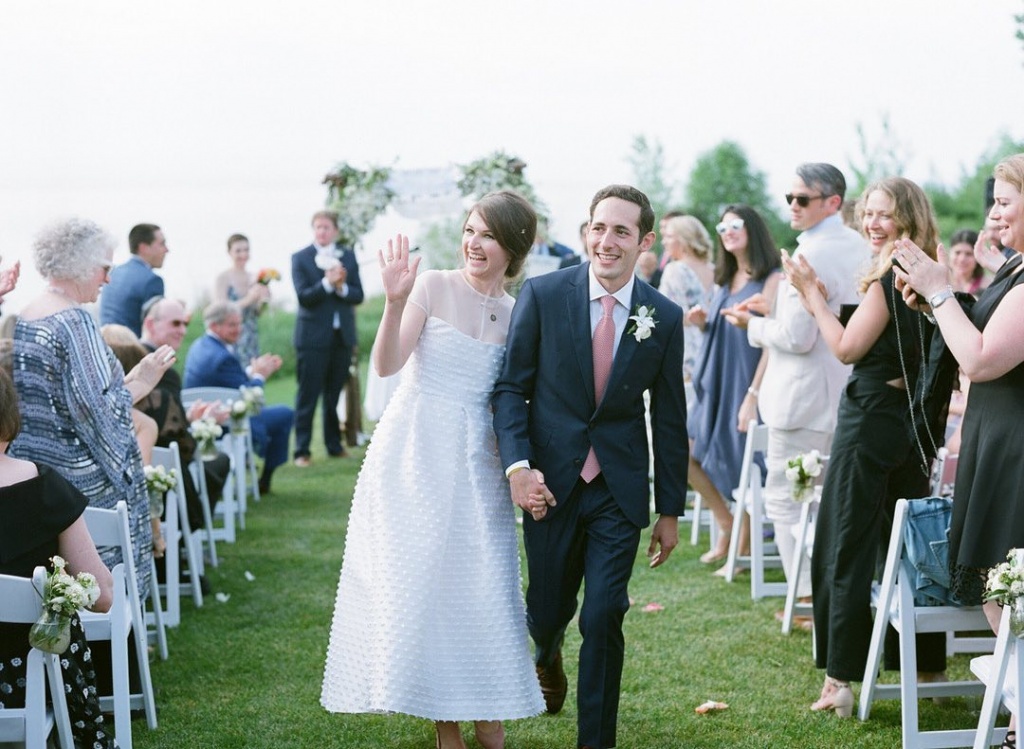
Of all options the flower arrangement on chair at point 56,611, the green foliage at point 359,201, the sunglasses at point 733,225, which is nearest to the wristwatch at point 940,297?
the flower arrangement on chair at point 56,611

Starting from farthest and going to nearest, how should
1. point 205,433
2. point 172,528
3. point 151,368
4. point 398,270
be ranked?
1. point 205,433
2. point 172,528
3. point 151,368
4. point 398,270

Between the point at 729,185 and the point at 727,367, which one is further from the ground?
the point at 729,185

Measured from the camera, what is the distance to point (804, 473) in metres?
5.94

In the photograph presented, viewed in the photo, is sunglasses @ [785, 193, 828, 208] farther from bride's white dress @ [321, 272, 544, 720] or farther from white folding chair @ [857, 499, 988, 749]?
bride's white dress @ [321, 272, 544, 720]

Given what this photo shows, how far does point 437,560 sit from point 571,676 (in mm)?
1588

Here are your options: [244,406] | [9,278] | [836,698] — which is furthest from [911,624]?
[244,406]

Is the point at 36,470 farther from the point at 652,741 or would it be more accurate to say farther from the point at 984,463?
the point at 984,463

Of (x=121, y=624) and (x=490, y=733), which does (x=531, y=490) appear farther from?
(x=121, y=624)

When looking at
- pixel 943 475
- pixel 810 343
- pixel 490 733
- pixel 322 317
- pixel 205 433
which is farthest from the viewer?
pixel 322 317

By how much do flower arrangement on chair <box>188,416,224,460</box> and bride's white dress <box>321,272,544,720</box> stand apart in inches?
155

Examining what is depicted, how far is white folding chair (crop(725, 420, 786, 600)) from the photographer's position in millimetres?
6816

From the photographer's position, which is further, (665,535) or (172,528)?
(172,528)

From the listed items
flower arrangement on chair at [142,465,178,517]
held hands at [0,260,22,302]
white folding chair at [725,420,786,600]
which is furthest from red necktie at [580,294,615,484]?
flower arrangement on chair at [142,465,178,517]

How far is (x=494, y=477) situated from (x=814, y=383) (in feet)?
7.71
